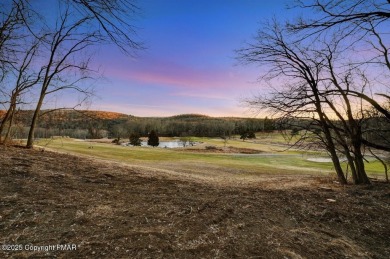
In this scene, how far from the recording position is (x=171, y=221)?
460 cm

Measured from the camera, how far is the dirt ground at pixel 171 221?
3689mm

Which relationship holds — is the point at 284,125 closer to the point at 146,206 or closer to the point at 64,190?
the point at 146,206

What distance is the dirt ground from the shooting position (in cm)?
369

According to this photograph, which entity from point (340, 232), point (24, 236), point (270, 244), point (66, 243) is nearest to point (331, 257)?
point (270, 244)

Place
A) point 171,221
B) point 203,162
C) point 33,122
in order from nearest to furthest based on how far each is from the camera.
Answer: point 171,221
point 33,122
point 203,162

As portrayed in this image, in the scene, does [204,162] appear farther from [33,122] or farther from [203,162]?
[33,122]

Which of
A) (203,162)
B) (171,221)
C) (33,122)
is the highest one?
(33,122)

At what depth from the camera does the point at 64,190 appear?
5.78 metres

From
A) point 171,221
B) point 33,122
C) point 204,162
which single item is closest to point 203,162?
point 204,162

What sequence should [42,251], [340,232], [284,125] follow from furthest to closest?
[284,125] → [340,232] → [42,251]

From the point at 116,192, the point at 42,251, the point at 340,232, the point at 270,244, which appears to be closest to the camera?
the point at 42,251

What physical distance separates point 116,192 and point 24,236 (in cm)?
253

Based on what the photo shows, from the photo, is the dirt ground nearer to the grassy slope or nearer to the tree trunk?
the tree trunk

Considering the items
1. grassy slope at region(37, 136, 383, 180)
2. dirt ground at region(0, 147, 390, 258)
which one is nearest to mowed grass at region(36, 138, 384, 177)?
grassy slope at region(37, 136, 383, 180)
